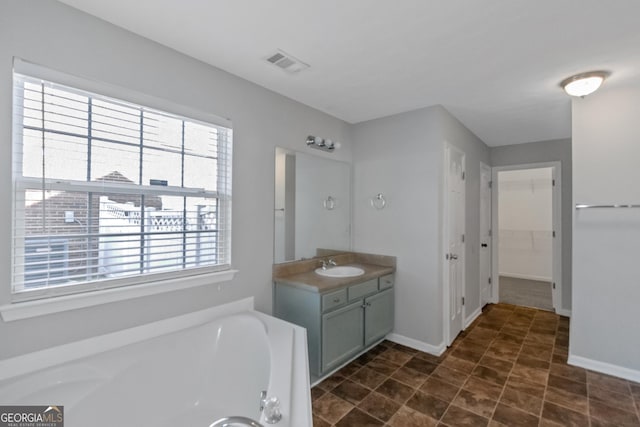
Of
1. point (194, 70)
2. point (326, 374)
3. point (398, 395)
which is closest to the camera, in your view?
point (194, 70)

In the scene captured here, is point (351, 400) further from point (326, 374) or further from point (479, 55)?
point (479, 55)

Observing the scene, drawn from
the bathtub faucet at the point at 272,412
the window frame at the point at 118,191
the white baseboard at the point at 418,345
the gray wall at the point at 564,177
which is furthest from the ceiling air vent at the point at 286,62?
the gray wall at the point at 564,177

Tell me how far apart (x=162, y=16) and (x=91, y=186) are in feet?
3.28

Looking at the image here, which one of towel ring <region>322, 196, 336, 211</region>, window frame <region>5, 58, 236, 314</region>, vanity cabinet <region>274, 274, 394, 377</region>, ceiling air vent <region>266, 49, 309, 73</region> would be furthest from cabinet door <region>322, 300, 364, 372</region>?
ceiling air vent <region>266, 49, 309, 73</region>

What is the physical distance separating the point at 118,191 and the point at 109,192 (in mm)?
45

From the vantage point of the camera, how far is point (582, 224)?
2535 millimetres

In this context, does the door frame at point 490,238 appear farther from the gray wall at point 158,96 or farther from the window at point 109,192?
the window at point 109,192

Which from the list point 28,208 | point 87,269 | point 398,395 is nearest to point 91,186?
point 28,208

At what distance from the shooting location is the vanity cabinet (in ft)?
7.38

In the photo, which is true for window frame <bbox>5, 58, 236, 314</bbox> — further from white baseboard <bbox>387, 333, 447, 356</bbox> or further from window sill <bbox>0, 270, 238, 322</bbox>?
white baseboard <bbox>387, 333, 447, 356</bbox>

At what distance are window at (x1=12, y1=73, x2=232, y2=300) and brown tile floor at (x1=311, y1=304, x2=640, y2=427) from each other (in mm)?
1409

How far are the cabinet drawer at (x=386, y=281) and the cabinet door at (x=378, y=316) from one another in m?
0.05

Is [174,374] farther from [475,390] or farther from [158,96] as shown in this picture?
[475,390]

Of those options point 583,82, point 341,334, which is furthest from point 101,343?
point 583,82
